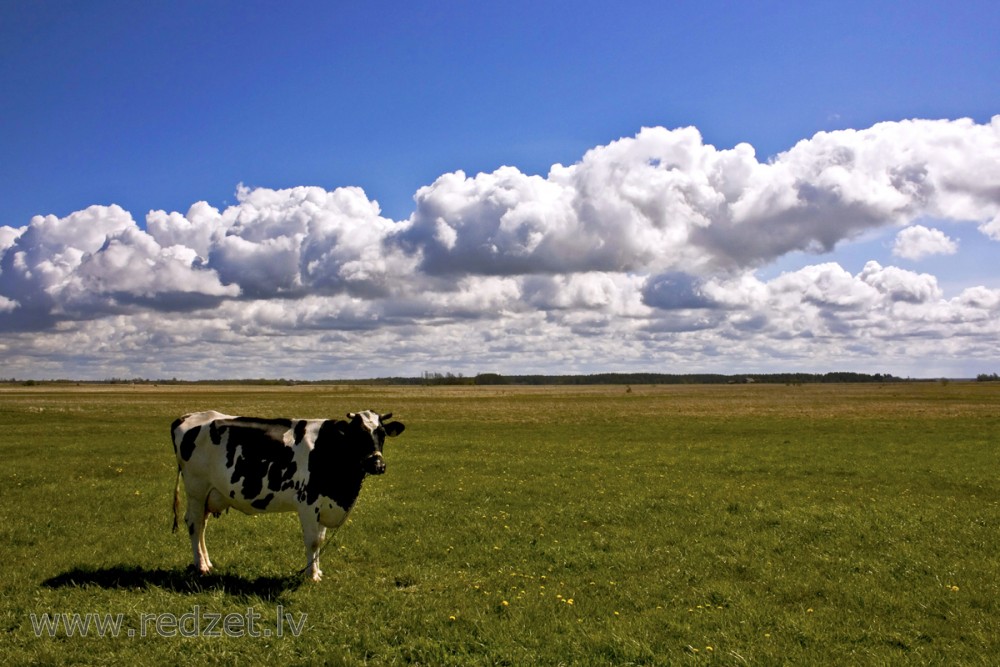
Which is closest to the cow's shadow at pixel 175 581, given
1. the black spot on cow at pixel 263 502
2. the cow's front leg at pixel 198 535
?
the cow's front leg at pixel 198 535

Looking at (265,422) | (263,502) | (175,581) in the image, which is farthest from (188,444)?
(175,581)

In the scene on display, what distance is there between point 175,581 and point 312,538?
2180 mm

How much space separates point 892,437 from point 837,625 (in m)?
32.7

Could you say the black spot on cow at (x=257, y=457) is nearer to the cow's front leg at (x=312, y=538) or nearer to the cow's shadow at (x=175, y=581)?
the cow's front leg at (x=312, y=538)

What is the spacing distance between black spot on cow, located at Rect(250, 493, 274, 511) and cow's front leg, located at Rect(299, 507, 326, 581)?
1.96 ft

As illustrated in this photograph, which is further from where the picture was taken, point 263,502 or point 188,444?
point 188,444

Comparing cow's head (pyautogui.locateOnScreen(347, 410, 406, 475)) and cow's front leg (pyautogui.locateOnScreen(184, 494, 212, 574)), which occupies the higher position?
cow's head (pyautogui.locateOnScreen(347, 410, 406, 475))

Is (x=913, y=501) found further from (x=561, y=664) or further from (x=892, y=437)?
(x=892, y=437)

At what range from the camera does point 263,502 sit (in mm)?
11016

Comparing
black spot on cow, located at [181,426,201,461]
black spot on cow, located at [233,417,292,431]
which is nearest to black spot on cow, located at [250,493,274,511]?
black spot on cow, located at [233,417,292,431]

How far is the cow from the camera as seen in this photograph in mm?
10828

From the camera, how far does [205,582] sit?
10.4 metres

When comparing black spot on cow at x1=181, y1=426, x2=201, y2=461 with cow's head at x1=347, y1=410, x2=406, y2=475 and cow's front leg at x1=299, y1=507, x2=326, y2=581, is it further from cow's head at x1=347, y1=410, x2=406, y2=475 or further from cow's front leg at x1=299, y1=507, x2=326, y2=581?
cow's head at x1=347, y1=410, x2=406, y2=475

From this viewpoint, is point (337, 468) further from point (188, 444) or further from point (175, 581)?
point (175, 581)
